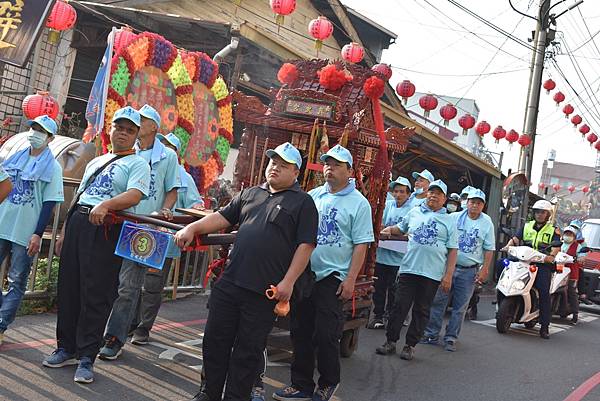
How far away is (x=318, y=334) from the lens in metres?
5.17

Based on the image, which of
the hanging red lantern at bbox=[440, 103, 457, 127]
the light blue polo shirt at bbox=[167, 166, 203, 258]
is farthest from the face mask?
the hanging red lantern at bbox=[440, 103, 457, 127]

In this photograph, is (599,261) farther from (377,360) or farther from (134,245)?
(134,245)

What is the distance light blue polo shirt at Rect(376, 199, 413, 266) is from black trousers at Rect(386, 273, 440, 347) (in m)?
1.63

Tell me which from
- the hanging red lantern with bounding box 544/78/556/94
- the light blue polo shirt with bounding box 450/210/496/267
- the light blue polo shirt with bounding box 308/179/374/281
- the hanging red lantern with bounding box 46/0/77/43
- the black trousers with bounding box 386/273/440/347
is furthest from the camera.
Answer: the hanging red lantern with bounding box 544/78/556/94

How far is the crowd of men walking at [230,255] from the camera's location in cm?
433

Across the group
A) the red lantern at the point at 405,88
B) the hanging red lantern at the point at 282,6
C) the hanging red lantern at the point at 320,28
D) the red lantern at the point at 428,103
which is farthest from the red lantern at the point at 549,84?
the hanging red lantern at the point at 282,6

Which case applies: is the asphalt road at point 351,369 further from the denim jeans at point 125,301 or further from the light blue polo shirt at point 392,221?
the light blue polo shirt at point 392,221

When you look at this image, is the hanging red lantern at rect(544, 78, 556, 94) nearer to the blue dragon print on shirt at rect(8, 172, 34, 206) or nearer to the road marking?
the road marking

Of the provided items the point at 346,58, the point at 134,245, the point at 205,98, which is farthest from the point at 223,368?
the point at 346,58

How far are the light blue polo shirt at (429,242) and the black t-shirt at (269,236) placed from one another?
9.98ft

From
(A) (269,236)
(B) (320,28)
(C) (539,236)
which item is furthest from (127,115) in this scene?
(B) (320,28)

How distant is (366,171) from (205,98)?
4.40m

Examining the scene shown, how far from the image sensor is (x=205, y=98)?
1056cm

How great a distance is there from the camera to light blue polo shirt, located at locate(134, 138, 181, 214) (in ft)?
19.0
